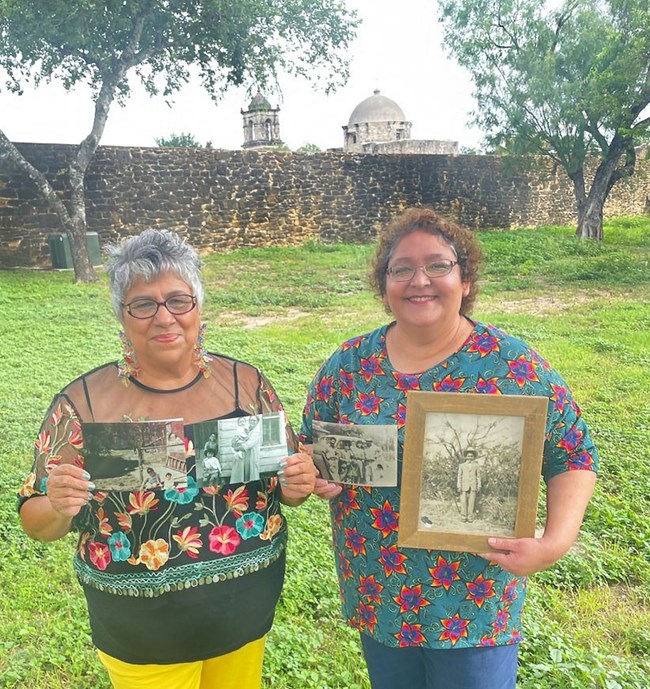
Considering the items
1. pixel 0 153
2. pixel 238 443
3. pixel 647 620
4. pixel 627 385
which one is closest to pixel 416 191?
pixel 0 153

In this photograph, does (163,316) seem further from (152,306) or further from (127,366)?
(127,366)

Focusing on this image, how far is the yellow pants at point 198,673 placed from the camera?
1.30 metres

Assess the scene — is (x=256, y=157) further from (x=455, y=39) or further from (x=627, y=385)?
(x=627, y=385)

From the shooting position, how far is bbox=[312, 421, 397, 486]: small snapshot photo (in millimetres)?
1233

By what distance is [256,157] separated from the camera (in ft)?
35.8

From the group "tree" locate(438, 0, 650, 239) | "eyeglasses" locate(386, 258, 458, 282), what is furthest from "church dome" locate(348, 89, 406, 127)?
"eyeglasses" locate(386, 258, 458, 282)

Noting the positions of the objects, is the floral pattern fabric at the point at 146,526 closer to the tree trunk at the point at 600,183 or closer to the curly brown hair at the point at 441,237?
the curly brown hair at the point at 441,237

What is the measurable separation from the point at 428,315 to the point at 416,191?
12783mm

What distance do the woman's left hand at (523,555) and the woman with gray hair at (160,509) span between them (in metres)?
0.40

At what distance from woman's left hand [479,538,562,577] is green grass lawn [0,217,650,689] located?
0.81m

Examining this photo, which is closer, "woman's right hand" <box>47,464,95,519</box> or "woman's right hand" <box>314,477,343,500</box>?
"woman's right hand" <box>47,464,95,519</box>

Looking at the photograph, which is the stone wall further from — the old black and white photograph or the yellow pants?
the old black and white photograph

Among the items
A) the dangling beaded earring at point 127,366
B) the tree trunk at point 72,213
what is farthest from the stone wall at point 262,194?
the dangling beaded earring at point 127,366

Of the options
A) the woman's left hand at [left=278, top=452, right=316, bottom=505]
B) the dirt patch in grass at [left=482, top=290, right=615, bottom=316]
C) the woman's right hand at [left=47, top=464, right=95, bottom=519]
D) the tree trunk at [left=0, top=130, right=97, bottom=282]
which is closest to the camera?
the woman's right hand at [left=47, top=464, right=95, bottom=519]
